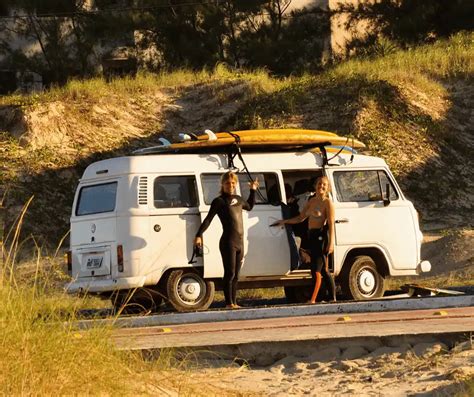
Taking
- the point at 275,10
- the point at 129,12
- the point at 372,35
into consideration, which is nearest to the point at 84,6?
the point at 129,12

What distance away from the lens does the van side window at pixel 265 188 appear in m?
17.8

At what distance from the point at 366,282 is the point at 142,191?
3.72m

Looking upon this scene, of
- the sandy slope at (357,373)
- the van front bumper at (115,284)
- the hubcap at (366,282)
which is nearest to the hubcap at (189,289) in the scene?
the van front bumper at (115,284)

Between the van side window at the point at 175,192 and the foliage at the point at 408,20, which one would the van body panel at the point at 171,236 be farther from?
the foliage at the point at 408,20

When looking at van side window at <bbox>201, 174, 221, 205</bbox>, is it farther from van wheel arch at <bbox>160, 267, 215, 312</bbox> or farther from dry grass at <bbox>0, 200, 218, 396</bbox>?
dry grass at <bbox>0, 200, 218, 396</bbox>

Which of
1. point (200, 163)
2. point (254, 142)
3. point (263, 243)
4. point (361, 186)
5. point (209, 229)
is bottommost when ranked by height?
point (263, 243)

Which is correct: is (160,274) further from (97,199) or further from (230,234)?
(97,199)

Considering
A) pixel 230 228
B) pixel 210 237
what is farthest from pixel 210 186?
pixel 230 228

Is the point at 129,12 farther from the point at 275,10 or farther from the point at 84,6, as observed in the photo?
the point at 275,10

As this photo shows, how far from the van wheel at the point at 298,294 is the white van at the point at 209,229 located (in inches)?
3.3

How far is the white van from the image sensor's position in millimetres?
17031

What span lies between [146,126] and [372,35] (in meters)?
13.9

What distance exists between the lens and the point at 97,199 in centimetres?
1759

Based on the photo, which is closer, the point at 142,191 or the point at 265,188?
the point at 142,191
